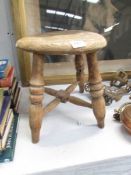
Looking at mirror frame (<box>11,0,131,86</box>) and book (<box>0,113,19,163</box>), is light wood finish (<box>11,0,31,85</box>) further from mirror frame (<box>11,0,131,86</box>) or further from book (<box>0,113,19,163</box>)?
book (<box>0,113,19,163</box>)

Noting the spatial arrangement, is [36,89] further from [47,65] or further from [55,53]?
[47,65]

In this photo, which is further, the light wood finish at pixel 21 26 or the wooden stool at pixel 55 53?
the light wood finish at pixel 21 26

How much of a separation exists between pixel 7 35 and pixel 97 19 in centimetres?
32

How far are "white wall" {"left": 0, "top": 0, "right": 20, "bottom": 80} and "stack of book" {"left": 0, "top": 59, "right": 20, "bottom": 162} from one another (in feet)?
0.47

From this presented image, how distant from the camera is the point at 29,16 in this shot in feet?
2.57

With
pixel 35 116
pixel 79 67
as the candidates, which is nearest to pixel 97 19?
pixel 79 67

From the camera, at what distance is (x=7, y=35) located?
820mm

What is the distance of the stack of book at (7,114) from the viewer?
54cm

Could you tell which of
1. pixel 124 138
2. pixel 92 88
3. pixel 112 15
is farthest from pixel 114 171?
pixel 112 15

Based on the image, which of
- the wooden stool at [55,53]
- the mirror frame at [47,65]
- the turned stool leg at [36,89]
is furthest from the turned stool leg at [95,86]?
the mirror frame at [47,65]

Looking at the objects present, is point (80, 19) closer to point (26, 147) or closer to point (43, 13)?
point (43, 13)

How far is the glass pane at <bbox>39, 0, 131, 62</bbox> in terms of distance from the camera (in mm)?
783

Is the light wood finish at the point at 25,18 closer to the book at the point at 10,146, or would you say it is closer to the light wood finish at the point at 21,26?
the light wood finish at the point at 21,26

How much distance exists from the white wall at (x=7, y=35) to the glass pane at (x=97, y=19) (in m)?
0.11
